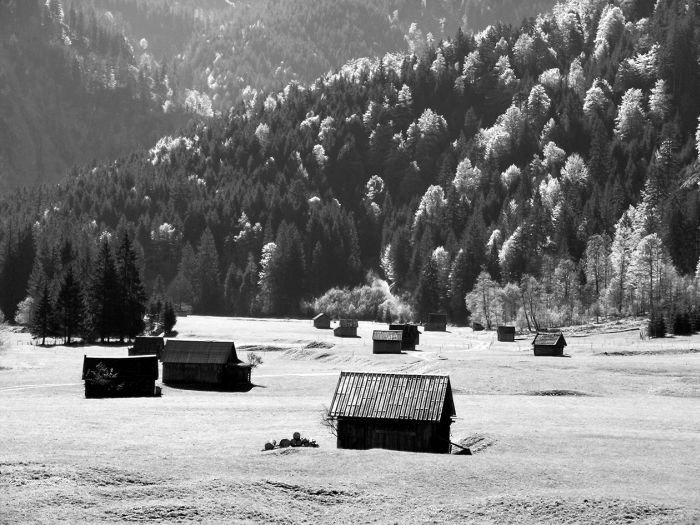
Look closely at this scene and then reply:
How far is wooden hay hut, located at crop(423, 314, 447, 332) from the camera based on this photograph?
164500 mm

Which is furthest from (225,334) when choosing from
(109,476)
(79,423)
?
(109,476)

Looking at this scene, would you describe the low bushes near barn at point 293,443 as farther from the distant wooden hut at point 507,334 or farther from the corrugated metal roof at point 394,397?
the distant wooden hut at point 507,334

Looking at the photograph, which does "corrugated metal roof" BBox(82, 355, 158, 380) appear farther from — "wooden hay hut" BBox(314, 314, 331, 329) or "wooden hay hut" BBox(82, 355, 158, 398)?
"wooden hay hut" BBox(314, 314, 331, 329)

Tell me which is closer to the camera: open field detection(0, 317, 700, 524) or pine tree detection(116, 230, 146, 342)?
open field detection(0, 317, 700, 524)

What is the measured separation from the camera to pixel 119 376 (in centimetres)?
7706

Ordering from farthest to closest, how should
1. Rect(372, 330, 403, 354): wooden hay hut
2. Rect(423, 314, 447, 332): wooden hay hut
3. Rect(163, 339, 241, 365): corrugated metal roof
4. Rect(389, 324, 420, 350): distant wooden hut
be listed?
1. Rect(423, 314, 447, 332): wooden hay hut
2. Rect(389, 324, 420, 350): distant wooden hut
3. Rect(372, 330, 403, 354): wooden hay hut
4. Rect(163, 339, 241, 365): corrugated metal roof

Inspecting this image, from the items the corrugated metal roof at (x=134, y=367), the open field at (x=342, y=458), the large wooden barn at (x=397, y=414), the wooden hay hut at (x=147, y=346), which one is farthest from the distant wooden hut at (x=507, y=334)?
the large wooden barn at (x=397, y=414)

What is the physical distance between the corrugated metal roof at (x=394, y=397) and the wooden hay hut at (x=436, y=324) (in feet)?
378

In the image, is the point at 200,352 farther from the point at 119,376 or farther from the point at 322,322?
the point at 322,322

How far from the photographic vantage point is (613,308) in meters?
152

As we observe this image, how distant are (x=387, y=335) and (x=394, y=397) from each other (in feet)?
227

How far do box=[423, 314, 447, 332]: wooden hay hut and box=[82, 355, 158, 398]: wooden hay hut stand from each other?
301ft

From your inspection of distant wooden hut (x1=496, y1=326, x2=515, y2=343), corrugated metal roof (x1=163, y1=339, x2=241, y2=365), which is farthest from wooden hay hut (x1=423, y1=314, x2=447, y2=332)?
corrugated metal roof (x1=163, y1=339, x2=241, y2=365)

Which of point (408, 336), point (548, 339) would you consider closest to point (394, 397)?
point (548, 339)
